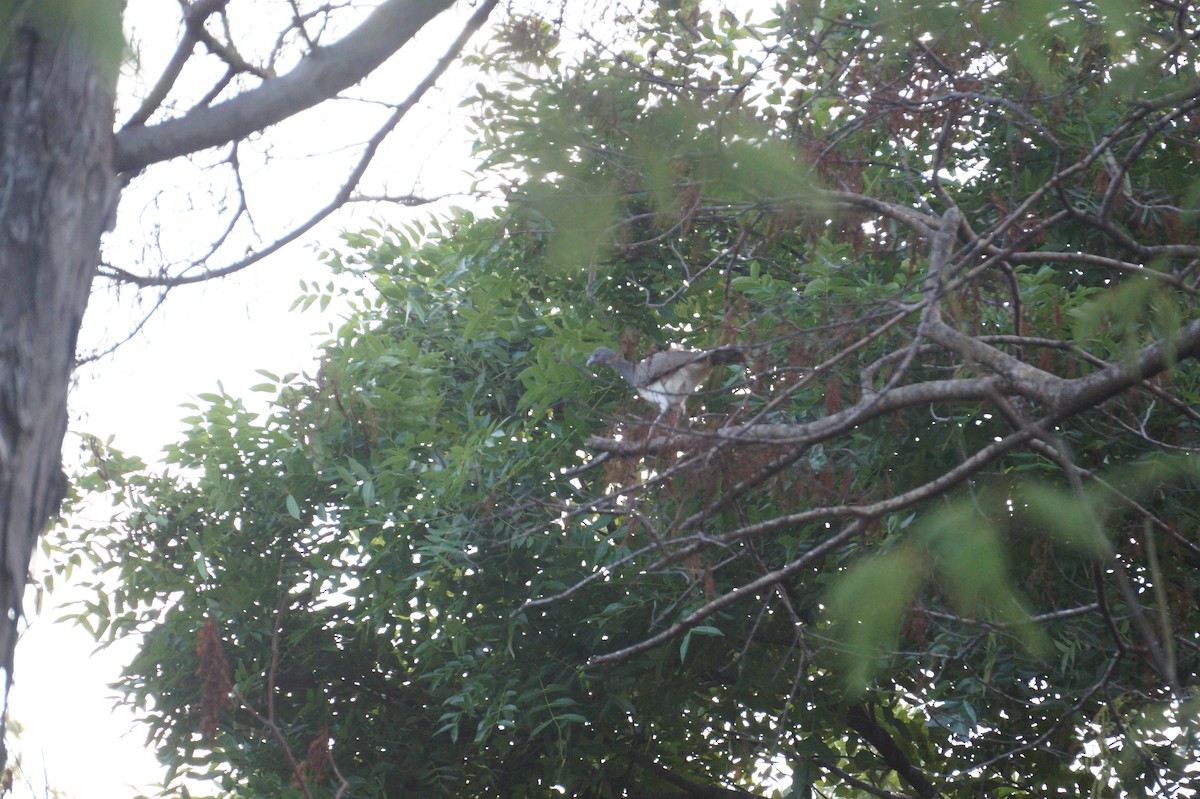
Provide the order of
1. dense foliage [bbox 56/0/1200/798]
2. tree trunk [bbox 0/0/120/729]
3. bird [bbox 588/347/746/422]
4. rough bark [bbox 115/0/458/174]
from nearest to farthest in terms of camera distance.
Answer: tree trunk [bbox 0/0/120/729]
rough bark [bbox 115/0/458/174]
dense foliage [bbox 56/0/1200/798]
bird [bbox 588/347/746/422]

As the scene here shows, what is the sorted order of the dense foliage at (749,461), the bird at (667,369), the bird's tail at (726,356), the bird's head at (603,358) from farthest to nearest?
the bird's head at (603,358), the bird at (667,369), the bird's tail at (726,356), the dense foliage at (749,461)

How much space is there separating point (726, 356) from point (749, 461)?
30.8 inches

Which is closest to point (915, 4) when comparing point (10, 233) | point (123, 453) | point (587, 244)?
point (587, 244)

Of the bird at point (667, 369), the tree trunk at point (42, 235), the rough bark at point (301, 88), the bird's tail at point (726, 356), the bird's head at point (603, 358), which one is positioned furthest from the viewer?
the bird's head at point (603, 358)

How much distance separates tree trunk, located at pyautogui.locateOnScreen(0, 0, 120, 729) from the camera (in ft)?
6.89

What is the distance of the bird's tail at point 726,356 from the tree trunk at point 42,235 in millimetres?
1783

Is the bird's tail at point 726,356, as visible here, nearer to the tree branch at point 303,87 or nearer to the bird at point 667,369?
the bird at point 667,369

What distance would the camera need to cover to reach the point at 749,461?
3.20 meters

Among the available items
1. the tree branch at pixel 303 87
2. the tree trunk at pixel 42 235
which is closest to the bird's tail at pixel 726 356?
the tree branch at pixel 303 87

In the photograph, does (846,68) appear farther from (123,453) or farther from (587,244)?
(123,453)

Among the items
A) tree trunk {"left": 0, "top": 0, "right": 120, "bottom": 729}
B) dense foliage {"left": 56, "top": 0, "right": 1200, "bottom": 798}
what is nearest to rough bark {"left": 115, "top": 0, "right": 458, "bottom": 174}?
tree trunk {"left": 0, "top": 0, "right": 120, "bottom": 729}

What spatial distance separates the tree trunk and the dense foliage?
2.92 feet

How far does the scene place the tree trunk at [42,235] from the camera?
2.10 meters

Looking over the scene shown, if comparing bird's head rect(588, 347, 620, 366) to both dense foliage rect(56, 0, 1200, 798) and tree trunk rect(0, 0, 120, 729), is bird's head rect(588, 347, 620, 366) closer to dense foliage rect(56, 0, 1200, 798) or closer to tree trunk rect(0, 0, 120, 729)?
dense foliage rect(56, 0, 1200, 798)
